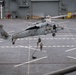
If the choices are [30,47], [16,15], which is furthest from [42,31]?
[16,15]

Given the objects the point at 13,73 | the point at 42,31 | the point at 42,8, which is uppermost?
the point at 42,8

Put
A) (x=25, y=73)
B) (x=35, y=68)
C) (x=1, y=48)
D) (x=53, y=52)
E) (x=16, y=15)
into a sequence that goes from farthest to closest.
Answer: (x=16, y=15), (x=1, y=48), (x=53, y=52), (x=35, y=68), (x=25, y=73)

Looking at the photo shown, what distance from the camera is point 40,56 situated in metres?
28.1

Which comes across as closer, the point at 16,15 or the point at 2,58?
the point at 2,58

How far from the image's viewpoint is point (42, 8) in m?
62.1

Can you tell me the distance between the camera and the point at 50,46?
33.8 meters

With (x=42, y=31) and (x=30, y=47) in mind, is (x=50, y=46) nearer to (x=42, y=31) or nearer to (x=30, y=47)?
(x=30, y=47)

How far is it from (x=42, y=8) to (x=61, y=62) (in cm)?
3821

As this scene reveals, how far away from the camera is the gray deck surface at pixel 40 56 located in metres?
23.1

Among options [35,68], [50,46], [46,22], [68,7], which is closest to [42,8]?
[68,7]

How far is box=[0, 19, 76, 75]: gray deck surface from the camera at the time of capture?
Result: 23.1 m

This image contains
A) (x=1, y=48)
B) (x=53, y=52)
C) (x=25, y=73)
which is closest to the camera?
(x=25, y=73)

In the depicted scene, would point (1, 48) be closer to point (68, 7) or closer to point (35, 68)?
point (35, 68)

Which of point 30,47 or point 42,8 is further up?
point 42,8
